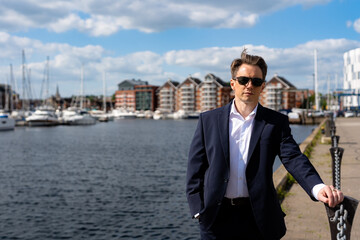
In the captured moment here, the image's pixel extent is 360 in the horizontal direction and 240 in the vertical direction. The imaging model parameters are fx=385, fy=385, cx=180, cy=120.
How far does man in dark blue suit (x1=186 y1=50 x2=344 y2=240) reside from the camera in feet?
8.93

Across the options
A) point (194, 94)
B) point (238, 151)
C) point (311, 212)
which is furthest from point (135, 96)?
point (238, 151)

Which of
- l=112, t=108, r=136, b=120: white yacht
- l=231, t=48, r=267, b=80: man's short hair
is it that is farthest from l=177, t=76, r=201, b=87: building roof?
l=231, t=48, r=267, b=80: man's short hair

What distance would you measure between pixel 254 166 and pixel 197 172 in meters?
0.42

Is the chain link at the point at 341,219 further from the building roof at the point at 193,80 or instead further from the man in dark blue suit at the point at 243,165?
the building roof at the point at 193,80

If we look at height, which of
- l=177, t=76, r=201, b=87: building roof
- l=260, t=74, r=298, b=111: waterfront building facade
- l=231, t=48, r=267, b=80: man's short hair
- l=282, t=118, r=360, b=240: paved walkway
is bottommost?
l=282, t=118, r=360, b=240: paved walkway

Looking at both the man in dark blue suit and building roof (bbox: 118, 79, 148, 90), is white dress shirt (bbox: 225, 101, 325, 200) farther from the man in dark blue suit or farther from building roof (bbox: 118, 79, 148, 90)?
building roof (bbox: 118, 79, 148, 90)

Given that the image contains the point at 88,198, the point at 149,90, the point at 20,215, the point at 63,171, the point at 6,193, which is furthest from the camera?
the point at 149,90

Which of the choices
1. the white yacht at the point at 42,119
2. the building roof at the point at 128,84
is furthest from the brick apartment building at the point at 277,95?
the white yacht at the point at 42,119

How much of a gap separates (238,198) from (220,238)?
329 millimetres

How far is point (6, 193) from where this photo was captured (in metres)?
15.8

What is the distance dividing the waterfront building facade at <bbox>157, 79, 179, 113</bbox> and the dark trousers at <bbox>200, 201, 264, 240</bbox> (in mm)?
161620

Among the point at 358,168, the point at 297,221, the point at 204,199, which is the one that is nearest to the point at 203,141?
the point at 204,199

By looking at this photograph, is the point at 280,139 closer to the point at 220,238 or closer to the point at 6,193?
the point at 220,238

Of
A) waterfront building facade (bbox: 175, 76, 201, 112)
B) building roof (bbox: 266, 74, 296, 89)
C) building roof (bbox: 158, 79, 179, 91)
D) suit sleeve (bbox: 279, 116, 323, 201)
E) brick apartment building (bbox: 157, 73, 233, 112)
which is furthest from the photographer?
building roof (bbox: 158, 79, 179, 91)
